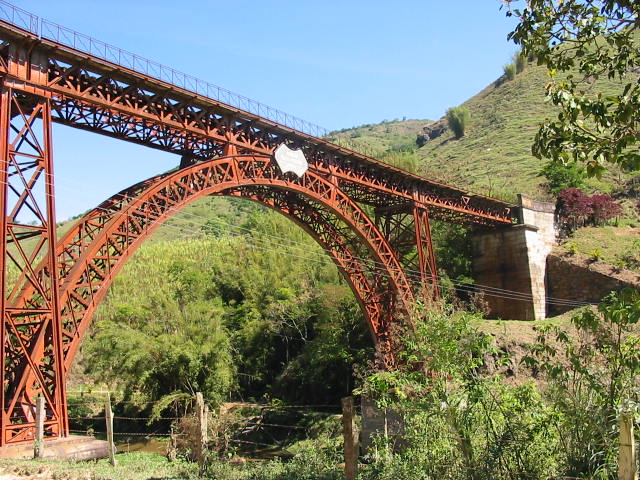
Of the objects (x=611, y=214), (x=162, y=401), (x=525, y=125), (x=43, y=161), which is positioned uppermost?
(x=525, y=125)

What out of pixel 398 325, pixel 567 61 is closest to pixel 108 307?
pixel 398 325

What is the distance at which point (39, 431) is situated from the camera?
10703mm

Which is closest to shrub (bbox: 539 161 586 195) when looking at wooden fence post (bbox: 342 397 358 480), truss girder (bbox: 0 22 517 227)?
truss girder (bbox: 0 22 517 227)

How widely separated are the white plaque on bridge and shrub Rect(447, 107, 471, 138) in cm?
5033

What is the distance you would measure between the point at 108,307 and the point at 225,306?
23.0 ft

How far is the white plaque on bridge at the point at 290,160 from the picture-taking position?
1819 centimetres

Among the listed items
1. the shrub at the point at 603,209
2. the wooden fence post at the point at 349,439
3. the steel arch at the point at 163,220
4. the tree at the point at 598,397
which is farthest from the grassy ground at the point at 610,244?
the wooden fence post at the point at 349,439

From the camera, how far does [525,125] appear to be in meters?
57.5

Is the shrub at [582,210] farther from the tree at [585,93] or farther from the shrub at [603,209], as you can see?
the tree at [585,93]

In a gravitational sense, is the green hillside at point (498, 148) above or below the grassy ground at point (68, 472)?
above

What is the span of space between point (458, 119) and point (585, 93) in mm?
62263

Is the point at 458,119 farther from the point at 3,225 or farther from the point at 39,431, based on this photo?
the point at 39,431

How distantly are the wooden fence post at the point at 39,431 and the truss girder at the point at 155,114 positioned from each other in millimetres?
6225

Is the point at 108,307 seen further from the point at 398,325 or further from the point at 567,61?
the point at 567,61
